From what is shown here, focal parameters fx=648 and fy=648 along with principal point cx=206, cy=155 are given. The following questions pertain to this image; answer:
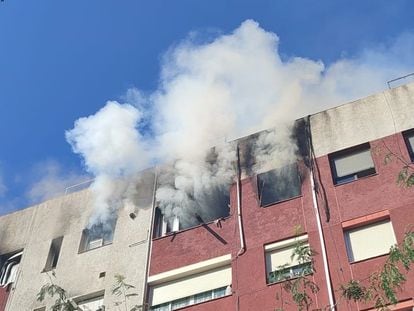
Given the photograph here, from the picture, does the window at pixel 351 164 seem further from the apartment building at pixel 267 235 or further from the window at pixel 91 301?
the window at pixel 91 301

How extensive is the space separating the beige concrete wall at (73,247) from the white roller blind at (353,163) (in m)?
5.51

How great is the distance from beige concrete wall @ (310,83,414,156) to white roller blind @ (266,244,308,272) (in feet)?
10.0

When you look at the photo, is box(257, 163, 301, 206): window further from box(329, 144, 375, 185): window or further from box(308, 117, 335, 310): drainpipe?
box(329, 144, 375, 185): window

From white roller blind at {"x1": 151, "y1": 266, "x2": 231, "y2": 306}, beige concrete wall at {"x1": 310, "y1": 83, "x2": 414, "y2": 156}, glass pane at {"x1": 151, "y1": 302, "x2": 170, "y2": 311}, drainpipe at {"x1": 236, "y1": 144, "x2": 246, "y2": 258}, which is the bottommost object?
glass pane at {"x1": 151, "y1": 302, "x2": 170, "y2": 311}

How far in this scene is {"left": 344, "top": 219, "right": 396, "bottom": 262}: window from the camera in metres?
14.6

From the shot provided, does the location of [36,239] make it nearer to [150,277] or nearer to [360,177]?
[150,277]

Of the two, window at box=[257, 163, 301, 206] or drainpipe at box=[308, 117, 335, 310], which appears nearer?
drainpipe at box=[308, 117, 335, 310]

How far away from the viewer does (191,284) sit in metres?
16.4

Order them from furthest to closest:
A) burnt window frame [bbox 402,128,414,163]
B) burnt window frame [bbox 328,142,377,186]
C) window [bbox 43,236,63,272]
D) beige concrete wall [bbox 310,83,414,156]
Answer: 1. window [bbox 43,236,63,272]
2. beige concrete wall [bbox 310,83,414,156]
3. burnt window frame [bbox 328,142,377,186]
4. burnt window frame [bbox 402,128,414,163]

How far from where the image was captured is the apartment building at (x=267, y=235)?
1480 cm

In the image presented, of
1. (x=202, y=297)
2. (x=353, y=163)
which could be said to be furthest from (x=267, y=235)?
(x=353, y=163)

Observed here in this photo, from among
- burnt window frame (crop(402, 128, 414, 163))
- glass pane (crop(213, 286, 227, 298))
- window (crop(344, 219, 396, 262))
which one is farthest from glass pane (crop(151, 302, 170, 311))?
burnt window frame (crop(402, 128, 414, 163))

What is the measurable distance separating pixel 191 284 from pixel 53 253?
5.32 metres

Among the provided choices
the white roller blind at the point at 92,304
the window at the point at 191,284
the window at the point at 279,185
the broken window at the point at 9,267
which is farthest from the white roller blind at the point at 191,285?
the broken window at the point at 9,267
